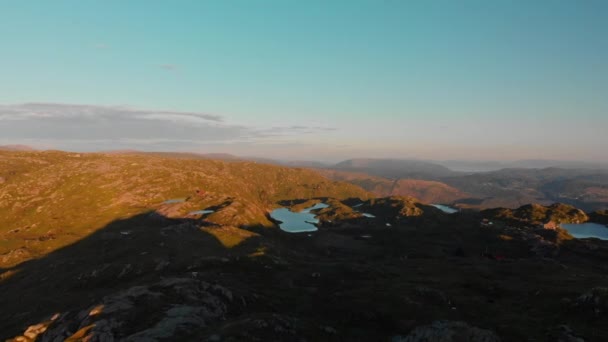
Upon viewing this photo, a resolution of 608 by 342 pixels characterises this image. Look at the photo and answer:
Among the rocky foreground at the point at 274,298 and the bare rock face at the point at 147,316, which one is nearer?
the bare rock face at the point at 147,316

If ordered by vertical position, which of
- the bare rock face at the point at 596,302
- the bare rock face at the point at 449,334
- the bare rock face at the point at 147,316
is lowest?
the bare rock face at the point at 147,316

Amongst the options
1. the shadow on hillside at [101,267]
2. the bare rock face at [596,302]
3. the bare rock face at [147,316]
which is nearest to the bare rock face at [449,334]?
the bare rock face at [596,302]

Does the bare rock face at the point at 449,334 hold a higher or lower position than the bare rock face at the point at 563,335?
lower

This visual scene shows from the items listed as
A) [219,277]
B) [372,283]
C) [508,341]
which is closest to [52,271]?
[219,277]

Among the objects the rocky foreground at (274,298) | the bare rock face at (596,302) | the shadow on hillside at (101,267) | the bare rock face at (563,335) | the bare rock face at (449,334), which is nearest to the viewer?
the bare rock face at (563,335)

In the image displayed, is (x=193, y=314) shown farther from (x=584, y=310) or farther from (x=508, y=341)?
(x=584, y=310)

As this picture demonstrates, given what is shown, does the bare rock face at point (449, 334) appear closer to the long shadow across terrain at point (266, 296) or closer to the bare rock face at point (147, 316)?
the long shadow across terrain at point (266, 296)
